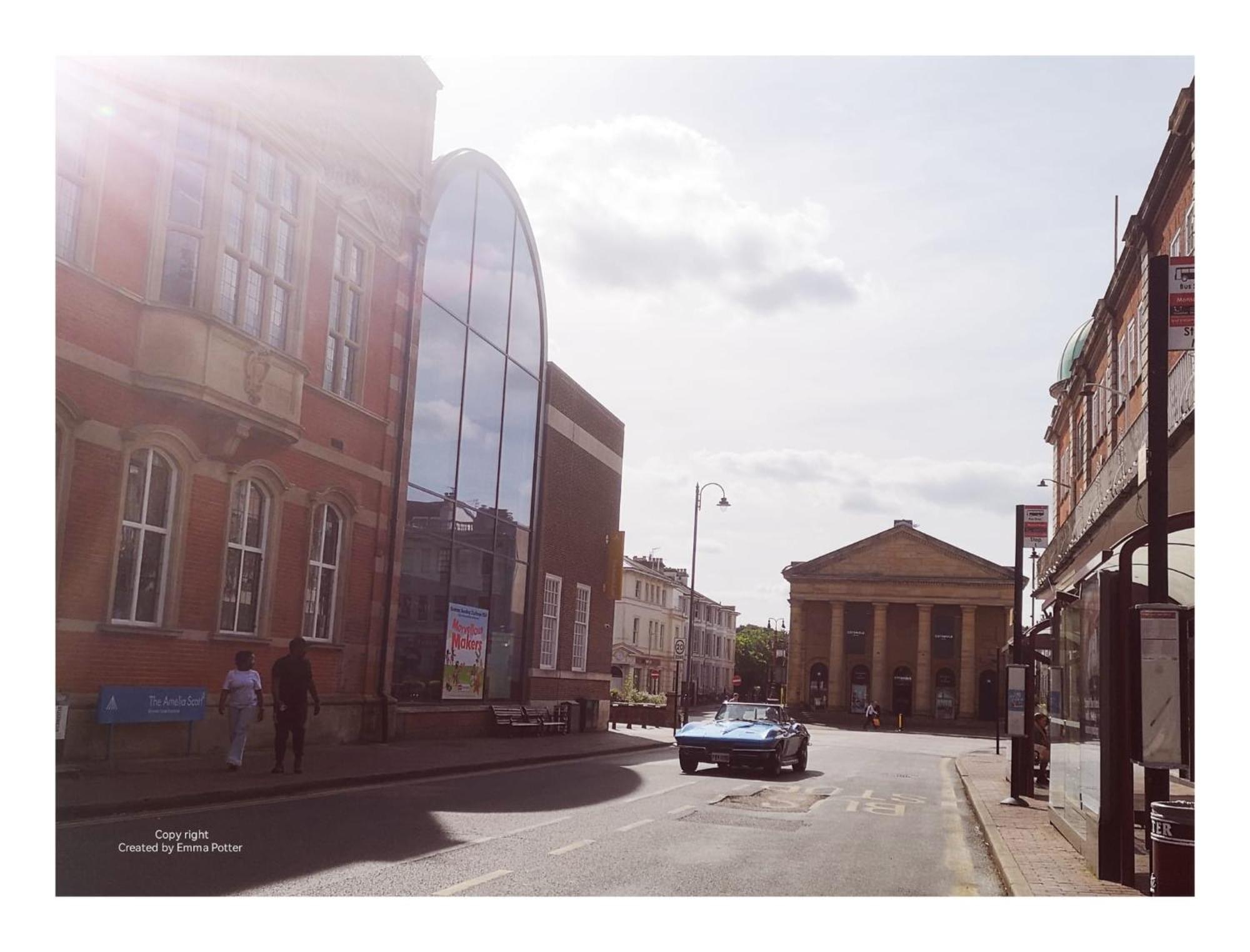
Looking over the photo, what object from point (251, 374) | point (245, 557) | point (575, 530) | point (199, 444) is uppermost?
point (251, 374)

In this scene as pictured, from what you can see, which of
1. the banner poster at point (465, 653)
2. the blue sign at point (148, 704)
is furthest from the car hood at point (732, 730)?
the blue sign at point (148, 704)

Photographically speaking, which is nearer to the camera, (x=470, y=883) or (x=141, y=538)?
(x=470, y=883)

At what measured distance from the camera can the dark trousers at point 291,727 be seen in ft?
49.1

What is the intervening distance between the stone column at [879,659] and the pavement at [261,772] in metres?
63.0

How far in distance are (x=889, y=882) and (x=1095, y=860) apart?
5.48 ft

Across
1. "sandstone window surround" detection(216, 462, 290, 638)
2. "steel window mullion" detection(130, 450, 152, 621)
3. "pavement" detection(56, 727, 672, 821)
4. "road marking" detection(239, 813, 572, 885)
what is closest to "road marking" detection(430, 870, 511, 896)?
"road marking" detection(239, 813, 572, 885)

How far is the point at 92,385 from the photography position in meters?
14.8

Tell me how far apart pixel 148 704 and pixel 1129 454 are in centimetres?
1280

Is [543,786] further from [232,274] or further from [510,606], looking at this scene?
[510,606]

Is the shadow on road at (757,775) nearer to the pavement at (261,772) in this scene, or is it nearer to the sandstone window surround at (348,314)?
the pavement at (261,772)

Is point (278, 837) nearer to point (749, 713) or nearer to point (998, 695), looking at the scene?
point (749, 713)

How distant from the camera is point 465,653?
26547 millimetres

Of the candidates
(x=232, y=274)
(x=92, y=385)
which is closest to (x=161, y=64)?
(x=232, y=274)

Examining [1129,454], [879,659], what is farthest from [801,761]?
[879,659]
